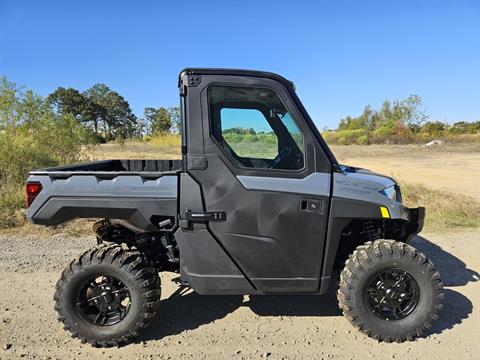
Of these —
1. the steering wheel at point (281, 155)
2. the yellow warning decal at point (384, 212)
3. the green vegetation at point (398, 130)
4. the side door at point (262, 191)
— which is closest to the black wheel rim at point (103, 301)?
the side door at point (262, 191)

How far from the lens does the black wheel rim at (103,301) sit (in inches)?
139

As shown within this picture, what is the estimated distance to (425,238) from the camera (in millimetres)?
6809

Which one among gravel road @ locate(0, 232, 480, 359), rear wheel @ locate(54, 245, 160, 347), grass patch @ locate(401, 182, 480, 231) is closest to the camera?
gravel road @ locate(0, 232, 480, 359)

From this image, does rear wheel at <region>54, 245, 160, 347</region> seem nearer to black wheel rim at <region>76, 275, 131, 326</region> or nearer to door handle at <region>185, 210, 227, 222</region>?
black wheel rim at <region>76, 275, 131, 326</region>

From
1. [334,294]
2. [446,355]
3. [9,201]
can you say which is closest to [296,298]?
[334,294]

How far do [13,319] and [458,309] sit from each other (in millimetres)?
4386

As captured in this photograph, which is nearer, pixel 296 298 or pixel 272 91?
pixel 272 91

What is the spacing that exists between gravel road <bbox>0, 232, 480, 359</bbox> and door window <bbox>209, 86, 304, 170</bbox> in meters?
1.52

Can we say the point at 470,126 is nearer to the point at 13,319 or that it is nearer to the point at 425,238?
the point at 425,238

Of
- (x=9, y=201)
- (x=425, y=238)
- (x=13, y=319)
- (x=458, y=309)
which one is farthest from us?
(x=9, y=201)

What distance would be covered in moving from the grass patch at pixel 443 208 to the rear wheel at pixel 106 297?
5792mm

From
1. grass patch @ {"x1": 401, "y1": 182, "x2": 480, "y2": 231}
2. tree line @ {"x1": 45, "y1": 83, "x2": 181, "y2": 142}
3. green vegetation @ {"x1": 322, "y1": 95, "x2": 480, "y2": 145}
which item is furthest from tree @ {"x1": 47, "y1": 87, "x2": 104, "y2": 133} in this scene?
grass patch @ {"x1": 401, "y1": 182, "x2": 480, "y2": 231}

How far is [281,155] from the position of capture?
11.8 feet

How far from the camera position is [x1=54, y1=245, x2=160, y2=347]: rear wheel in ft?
11.3
